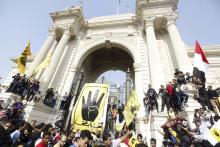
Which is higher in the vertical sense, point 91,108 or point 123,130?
point 91,108

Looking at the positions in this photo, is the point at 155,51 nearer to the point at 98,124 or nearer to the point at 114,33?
the point at 114,33

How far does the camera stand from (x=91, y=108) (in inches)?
237

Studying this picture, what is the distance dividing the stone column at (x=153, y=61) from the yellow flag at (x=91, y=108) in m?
4.60

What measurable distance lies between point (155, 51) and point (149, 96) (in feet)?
14.5

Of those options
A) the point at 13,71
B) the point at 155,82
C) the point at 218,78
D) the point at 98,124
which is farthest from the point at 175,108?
the point at 13,71

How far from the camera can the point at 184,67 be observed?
9914mm

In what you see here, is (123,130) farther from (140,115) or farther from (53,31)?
(53,31)

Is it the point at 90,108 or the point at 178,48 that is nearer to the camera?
the point at 90,108

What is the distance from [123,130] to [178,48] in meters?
7.75

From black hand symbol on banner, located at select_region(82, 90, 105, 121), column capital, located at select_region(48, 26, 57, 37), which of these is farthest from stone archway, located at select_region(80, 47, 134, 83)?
black hand symbol on banner, located at select_region(82, 90, 105, 121)

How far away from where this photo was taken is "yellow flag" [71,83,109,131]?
5621 millimetres

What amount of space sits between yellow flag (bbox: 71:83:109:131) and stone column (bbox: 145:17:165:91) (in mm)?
4600

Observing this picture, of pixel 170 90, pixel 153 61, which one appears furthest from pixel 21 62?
pixel 170 90

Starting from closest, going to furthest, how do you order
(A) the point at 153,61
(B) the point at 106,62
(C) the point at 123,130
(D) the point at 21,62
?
(C) the point at 123,130
(D) the point at 21,62
(A) the point at 153,61
(B) the point at 106,62
